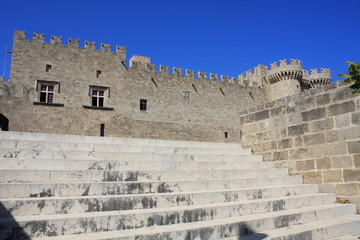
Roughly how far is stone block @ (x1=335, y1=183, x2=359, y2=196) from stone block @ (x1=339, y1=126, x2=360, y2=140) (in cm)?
88

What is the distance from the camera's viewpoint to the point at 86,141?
5809 mm

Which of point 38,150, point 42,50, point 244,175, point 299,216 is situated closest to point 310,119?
point 244,175

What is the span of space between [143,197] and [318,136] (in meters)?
4.10

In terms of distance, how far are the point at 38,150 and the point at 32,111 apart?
14383 millimetres

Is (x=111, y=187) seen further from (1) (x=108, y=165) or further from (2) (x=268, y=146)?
(2) (x=268, y=146)

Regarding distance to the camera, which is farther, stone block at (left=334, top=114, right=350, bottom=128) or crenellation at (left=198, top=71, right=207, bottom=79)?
crenellation at (left=198, top=71, right=207, bottom=79)

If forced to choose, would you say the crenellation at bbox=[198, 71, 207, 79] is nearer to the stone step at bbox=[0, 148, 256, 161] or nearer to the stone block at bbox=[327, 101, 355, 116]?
the stone step at bbox=[0, 148, 256, 161]

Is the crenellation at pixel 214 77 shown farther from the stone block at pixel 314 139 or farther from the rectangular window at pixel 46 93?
the stone block at pixel 314 139

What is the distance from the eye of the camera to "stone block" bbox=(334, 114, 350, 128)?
5430 mm

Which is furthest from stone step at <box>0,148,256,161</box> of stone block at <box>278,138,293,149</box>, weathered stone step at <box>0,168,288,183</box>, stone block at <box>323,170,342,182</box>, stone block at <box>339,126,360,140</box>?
stone block at <box>339,126,360,140</box>

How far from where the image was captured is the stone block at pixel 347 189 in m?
5.19

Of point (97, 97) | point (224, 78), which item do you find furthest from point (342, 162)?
point (224, 78)

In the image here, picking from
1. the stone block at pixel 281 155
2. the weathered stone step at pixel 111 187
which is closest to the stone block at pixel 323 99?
the stone block at pixel 281 155

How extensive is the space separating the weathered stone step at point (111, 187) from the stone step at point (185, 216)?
0.53 m
